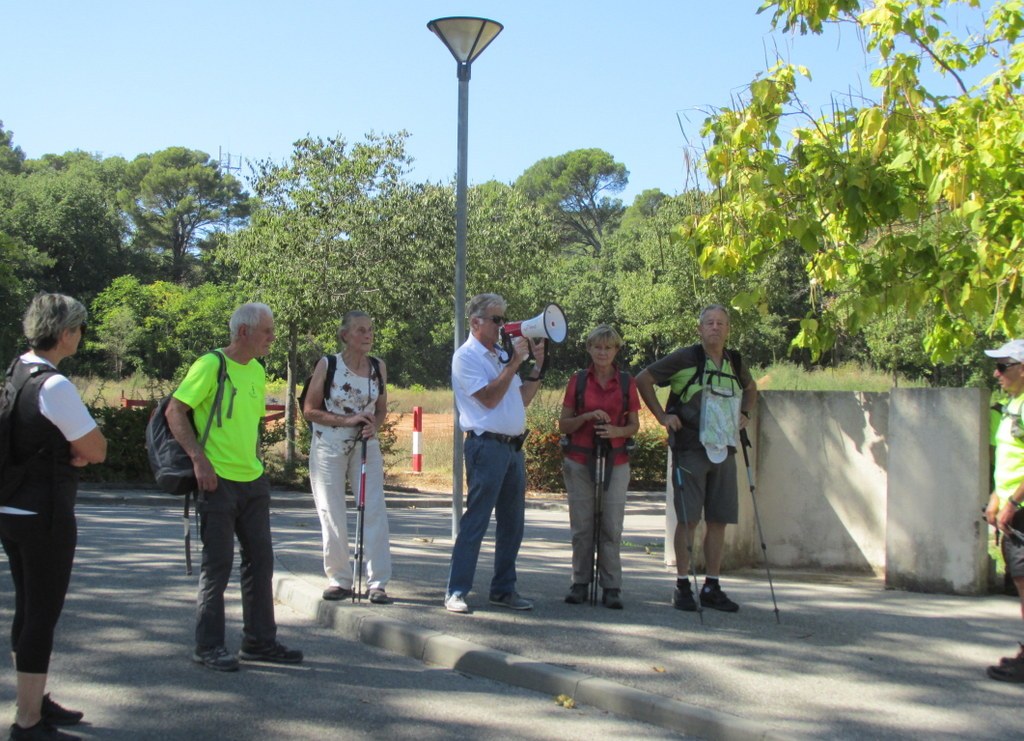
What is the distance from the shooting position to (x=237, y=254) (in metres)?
20.7

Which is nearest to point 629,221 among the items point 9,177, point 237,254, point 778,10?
point 9,177

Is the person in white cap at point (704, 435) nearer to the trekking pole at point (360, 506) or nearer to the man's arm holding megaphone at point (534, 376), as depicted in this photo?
the man's arm holding megaphone at point (534, 376)

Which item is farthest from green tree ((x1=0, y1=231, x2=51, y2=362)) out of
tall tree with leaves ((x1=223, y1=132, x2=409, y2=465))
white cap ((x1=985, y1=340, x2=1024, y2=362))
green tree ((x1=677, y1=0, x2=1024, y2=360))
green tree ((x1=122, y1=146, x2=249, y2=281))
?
white cap ((x1=985, y1=340, x2=1024, y2=362))

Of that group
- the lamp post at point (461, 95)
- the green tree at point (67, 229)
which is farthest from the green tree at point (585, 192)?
the lamp post at point (461, 95)

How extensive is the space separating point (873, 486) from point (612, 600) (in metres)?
2.78

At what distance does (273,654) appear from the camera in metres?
5.78

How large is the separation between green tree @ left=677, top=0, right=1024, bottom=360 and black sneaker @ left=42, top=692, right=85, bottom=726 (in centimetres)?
590

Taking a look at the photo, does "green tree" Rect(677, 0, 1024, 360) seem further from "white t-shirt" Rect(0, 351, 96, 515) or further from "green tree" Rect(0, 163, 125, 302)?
"green tree" Rect(0, 163, 125, 302)

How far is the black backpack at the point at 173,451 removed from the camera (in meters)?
5.41

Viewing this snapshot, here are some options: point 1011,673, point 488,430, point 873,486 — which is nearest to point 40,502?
point 488,430

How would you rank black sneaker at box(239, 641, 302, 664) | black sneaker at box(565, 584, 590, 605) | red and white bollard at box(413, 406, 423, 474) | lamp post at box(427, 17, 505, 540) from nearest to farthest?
1. black sneaker at box(239, 641, 302, 664)
2. black sneaker at box(565, 584, 590, 605)
3. lamp post at box(427, 17, 505, 540)
4. red and white bollard at box(413, 406, 423, 474)

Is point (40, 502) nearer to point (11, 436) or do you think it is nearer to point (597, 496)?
point (11, 436)

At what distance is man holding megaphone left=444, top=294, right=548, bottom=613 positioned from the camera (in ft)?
21.5

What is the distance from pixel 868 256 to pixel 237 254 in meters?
13.7
